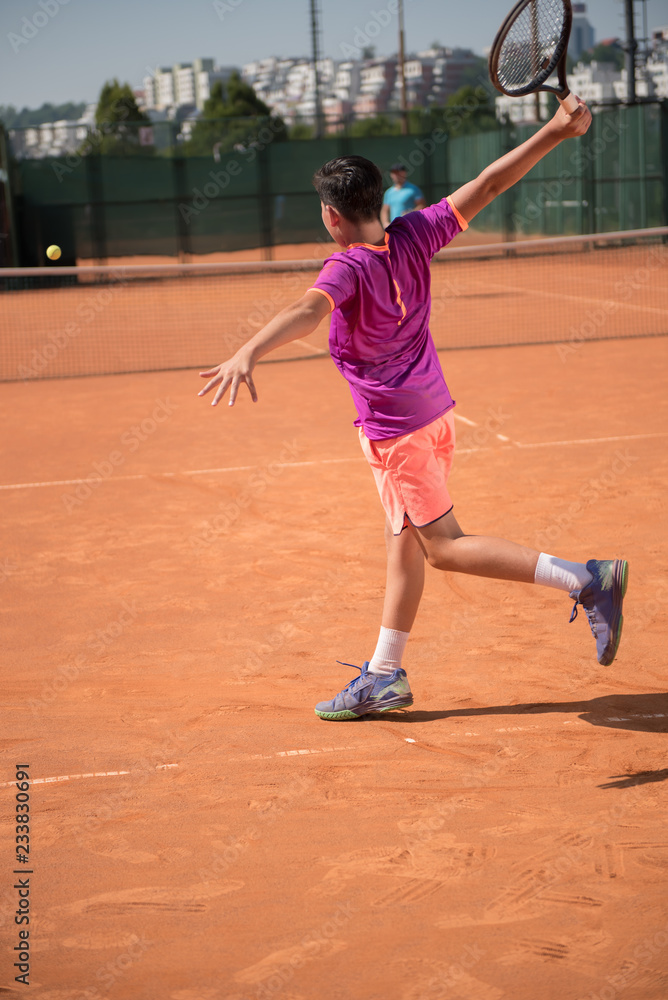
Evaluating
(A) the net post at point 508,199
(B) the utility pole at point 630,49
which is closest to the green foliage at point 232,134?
(A) the net post at point 508,199

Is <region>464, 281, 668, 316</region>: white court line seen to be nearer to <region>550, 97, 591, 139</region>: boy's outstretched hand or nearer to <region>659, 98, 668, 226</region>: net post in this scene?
<region>659, 98, 668, 226</region>: net post

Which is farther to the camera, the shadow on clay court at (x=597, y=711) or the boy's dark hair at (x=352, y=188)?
the shadow on clay court at (x=597, y=711)

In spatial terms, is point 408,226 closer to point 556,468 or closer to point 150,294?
point 556,468

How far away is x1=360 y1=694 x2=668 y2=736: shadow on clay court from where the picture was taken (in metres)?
3.36

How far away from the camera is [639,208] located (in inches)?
822

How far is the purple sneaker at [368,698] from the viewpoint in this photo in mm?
3439

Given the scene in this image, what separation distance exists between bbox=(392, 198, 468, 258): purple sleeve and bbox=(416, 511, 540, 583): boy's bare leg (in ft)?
2.91

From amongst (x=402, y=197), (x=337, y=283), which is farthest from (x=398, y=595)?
(x=402, y=197)

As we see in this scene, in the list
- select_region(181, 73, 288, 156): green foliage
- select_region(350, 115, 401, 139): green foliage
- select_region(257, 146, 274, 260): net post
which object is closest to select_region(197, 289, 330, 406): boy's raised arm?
select_region(257, 146, 274, 260): net post

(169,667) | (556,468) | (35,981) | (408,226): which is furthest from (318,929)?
(556,468)

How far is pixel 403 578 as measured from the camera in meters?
3.41

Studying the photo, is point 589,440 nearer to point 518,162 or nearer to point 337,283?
point 518,162

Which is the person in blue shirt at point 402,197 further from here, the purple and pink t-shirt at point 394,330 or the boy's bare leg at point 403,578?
the boy's bare leg at point 403,578

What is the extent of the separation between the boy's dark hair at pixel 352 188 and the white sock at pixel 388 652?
1374 mm
